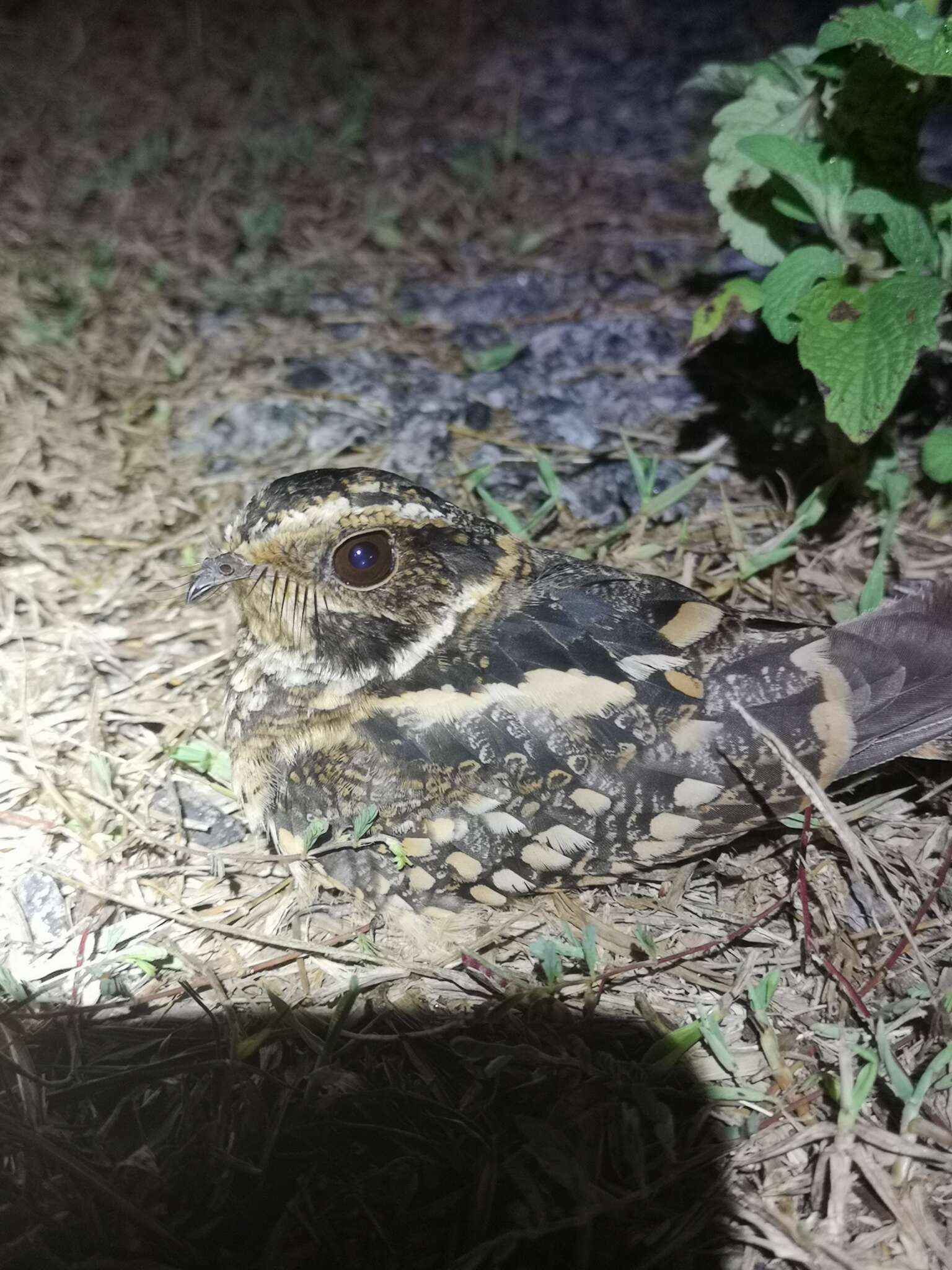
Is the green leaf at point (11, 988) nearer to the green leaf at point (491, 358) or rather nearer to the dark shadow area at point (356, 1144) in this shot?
the dark shadow area at point (356, 1144)

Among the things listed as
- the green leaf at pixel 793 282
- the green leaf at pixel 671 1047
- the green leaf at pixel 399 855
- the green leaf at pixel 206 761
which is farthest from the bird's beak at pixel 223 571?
the green leaf at pixel 793 282

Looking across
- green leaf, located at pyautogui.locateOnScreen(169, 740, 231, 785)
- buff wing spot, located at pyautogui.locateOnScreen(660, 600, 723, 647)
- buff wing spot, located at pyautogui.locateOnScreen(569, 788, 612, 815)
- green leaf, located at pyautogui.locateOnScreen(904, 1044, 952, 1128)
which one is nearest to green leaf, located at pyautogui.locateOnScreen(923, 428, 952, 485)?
buff wing spot, located at pyautogui.locateOnScreen(660, 600, 723, 647)

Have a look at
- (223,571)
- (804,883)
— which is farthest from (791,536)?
(223,571)

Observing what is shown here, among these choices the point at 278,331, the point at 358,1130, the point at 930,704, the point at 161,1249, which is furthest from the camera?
the point at 278,331

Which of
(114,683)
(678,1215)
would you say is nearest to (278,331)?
(114,683)

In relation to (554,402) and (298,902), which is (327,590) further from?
(554,402)
